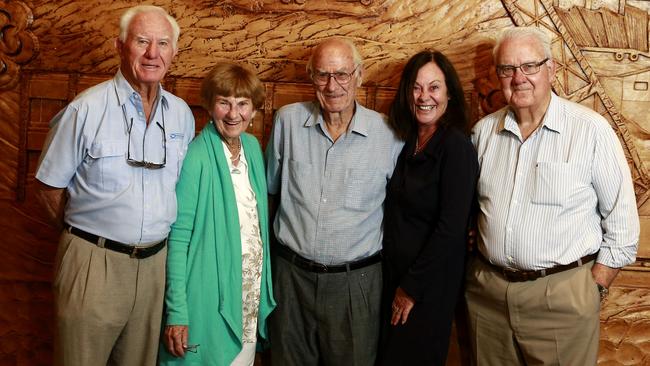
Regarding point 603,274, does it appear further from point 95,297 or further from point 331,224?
point 95,297

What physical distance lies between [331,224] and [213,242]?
1.59ft

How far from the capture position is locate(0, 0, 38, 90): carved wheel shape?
9.89 feet

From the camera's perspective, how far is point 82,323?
2.22 meters

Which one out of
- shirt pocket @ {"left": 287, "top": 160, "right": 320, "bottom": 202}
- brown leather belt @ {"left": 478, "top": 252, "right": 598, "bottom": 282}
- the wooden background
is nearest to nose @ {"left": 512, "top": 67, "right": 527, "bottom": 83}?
the wooden background

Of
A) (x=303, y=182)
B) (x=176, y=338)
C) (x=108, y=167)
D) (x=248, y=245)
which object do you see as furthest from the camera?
(x=303, y=182)

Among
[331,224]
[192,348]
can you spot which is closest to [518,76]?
[331,224]

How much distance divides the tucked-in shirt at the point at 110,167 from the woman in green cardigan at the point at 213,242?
113 millimetres

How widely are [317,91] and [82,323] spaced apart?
1.29 m

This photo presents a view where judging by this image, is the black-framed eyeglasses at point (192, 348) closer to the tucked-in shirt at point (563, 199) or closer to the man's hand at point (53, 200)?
the man's hand at point (53, 200)

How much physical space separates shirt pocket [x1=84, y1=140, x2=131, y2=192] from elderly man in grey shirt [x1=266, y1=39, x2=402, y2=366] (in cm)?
68

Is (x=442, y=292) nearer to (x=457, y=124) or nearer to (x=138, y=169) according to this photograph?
(x=457, y=124)

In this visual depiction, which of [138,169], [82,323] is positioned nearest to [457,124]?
[138,169]

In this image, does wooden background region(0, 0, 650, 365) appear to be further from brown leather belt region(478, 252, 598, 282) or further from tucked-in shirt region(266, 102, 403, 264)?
brown leather belt region(478, 252, 598, 282)

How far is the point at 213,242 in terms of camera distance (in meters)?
2.36
